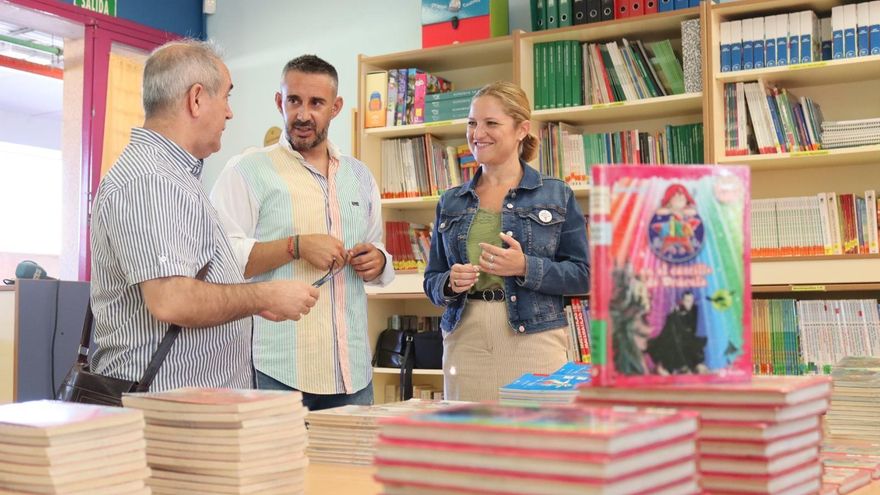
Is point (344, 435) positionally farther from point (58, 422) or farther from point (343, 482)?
point (58, 422)

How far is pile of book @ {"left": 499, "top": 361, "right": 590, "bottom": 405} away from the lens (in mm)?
1574

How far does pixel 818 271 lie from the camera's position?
11.9 ft

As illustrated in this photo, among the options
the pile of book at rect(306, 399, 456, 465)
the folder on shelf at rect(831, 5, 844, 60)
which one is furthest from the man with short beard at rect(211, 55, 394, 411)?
the folder on shelf at rect(831, 5, 844, 60)

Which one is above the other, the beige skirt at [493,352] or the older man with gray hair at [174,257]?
the older man with gray hair at [174,257]

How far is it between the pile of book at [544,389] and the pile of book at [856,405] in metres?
0.54

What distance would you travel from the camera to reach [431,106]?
15.1ft

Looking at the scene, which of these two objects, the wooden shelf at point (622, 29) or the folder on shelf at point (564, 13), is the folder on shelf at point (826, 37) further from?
the folder on shelf at point (564, 13)

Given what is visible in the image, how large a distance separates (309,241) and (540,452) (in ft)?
5.41

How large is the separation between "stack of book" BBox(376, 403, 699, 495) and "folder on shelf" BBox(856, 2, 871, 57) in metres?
3.27

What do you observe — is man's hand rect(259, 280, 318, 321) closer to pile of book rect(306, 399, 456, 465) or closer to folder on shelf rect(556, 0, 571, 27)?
pile of book rect(306, 399, 456, 465)

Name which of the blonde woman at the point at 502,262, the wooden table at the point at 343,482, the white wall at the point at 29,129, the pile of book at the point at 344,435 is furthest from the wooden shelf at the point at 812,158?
the white wall at the point at 29,129

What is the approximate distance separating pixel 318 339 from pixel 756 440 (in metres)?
1.66

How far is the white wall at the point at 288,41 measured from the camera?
5.32 meters

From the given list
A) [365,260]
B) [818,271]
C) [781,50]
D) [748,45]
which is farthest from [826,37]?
[365,260]
